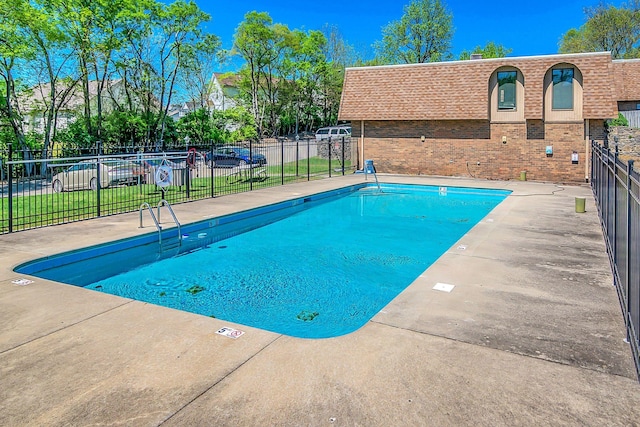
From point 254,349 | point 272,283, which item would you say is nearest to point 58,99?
point 272,283

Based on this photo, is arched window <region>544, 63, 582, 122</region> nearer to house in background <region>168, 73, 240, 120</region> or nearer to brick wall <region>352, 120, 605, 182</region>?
brick wall <region>352, 120, 605, 182</region>

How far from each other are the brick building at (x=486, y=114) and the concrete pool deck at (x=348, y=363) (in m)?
14.0

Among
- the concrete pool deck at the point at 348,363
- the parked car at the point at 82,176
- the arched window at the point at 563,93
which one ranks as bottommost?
the concrete pool deck at the point at 348,363

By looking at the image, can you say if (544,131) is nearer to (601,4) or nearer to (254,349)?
(254,349)

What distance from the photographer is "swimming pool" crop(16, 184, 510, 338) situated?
6266 mm

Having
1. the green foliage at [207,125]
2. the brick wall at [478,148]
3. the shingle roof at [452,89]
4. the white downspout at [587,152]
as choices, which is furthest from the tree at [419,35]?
the white downspout at [587,152]

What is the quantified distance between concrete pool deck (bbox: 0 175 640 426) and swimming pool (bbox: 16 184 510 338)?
1.07m

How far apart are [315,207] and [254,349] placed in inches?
418

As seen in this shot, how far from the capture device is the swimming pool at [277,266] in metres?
6.27

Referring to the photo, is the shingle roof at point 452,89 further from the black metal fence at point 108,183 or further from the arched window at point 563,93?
the black metal fence at point 108,183

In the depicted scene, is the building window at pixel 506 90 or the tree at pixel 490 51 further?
the tree at pixel 490 51

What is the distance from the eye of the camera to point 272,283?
24.0 feet

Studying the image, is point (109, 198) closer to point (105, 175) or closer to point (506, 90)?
point (105, 175)

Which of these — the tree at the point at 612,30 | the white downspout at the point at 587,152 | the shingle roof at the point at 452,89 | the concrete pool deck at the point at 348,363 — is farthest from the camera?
the tree at the point at 612,30
